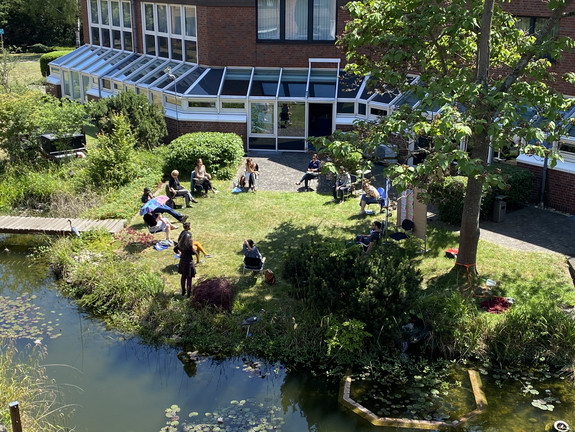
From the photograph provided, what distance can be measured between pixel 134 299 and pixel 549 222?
1023cm

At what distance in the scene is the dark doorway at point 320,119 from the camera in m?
23.5

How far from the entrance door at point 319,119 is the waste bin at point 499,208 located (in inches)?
344

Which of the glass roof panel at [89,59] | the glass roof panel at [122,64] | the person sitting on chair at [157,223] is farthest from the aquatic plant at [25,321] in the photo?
the glass roof panel at [89,59]

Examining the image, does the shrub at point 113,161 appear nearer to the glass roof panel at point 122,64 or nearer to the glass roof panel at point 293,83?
the glass roof panel at point 293,83

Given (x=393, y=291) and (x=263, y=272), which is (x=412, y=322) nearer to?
(x=393, y=291)

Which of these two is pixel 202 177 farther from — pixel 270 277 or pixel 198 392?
pixel 198 392

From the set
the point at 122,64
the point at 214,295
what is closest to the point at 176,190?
the point at 214,295

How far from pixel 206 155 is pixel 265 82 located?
5572mm

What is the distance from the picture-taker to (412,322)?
1138 centimetres

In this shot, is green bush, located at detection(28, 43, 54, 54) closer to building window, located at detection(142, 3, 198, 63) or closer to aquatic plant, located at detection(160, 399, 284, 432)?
building window, located at detection(142, 3, 198, 63)

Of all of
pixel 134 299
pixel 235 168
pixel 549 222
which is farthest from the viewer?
pixel 235 168

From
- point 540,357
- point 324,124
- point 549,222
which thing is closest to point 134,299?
point 540,357

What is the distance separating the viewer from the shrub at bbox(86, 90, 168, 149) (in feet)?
69.6

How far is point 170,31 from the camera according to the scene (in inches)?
1018
